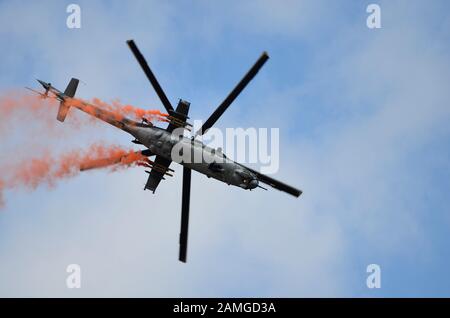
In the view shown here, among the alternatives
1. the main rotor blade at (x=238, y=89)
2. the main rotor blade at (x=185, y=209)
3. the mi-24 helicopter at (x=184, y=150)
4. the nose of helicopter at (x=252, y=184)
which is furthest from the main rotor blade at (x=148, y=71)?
the nose of helicopter at (x=252, y=184)

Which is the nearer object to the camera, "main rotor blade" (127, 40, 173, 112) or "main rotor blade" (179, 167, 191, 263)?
"main rotor blade" (127, 40, 173, 112)

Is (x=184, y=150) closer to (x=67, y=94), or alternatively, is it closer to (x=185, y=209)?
(x=185, y=209)

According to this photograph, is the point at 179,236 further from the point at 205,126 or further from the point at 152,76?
the point at 152,76

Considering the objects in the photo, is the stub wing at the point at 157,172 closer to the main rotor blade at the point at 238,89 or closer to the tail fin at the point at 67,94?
the main rotor blade at the point at 238,89

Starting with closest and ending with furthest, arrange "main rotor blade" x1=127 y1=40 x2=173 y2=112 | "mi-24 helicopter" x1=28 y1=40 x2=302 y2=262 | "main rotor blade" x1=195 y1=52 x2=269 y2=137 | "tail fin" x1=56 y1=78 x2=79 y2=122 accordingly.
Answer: "main rotor blade" x1=127 y1=40 x2=173 y2=112
"main rotor blade" x1=195 y1=52 x2=269 y2=137
"mi-24 helicopter" x1=28 y1=40 x2=302 y2=262
"tail fin" x1=56 y1=78 x2=79 y2=122

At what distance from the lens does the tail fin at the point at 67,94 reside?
4022 cm

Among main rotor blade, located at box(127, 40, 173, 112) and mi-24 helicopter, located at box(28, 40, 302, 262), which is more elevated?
main rotor blade, located at box(127, 40, 173, 112)

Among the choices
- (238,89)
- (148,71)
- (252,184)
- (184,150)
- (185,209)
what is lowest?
(185,209)

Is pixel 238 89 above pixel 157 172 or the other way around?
above

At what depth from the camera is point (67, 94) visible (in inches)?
1596

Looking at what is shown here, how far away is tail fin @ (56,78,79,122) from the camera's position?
4022 centimetres

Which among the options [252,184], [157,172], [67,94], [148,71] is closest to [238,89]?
[148,71]

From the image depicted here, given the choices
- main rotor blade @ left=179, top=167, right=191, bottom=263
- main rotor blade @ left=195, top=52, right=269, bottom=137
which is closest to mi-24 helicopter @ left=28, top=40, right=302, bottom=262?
main rotor blade @ left=179, top=167, right=191, bottom=263

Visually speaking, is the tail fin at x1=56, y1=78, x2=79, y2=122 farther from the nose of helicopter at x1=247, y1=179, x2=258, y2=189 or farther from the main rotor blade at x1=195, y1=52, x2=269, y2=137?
the nose of helicopter at x1=247, y1=179, x2=258, y2=189
